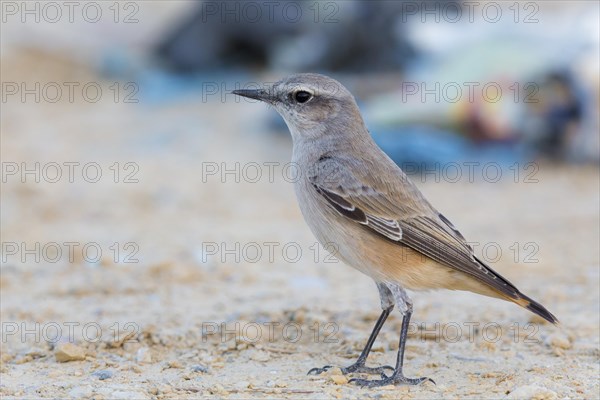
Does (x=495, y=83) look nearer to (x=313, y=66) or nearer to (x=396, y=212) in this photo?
(x=313, y=66)

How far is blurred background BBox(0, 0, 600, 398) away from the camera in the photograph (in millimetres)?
6586

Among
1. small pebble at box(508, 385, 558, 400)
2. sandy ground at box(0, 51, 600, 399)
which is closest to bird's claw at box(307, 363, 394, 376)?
sandy ground at box(0, 51, 600, 399)

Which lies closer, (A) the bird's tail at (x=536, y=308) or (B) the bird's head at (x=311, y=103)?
(A) the bird's tail at (x=536, y=308)

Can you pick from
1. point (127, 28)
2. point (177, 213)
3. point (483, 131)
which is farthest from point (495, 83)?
point (127, 28)

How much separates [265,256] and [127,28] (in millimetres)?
10732

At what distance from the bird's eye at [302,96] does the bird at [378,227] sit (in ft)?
0.04

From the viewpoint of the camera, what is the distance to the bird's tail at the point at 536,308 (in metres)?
5.96

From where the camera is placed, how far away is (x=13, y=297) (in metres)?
7.90

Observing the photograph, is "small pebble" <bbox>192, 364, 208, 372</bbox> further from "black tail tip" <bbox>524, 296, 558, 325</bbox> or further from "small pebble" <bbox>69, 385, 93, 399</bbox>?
"black tail tip" <bbox>524, 296, 558, 325</bbox>

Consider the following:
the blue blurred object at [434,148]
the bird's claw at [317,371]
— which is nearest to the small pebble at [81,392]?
the bird's claw at [317,371]

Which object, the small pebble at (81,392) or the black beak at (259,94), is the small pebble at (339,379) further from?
the black beak at (259,94)

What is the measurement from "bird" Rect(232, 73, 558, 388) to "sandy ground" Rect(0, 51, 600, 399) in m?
0.44

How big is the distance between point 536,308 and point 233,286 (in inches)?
122

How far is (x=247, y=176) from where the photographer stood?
1231 cm
